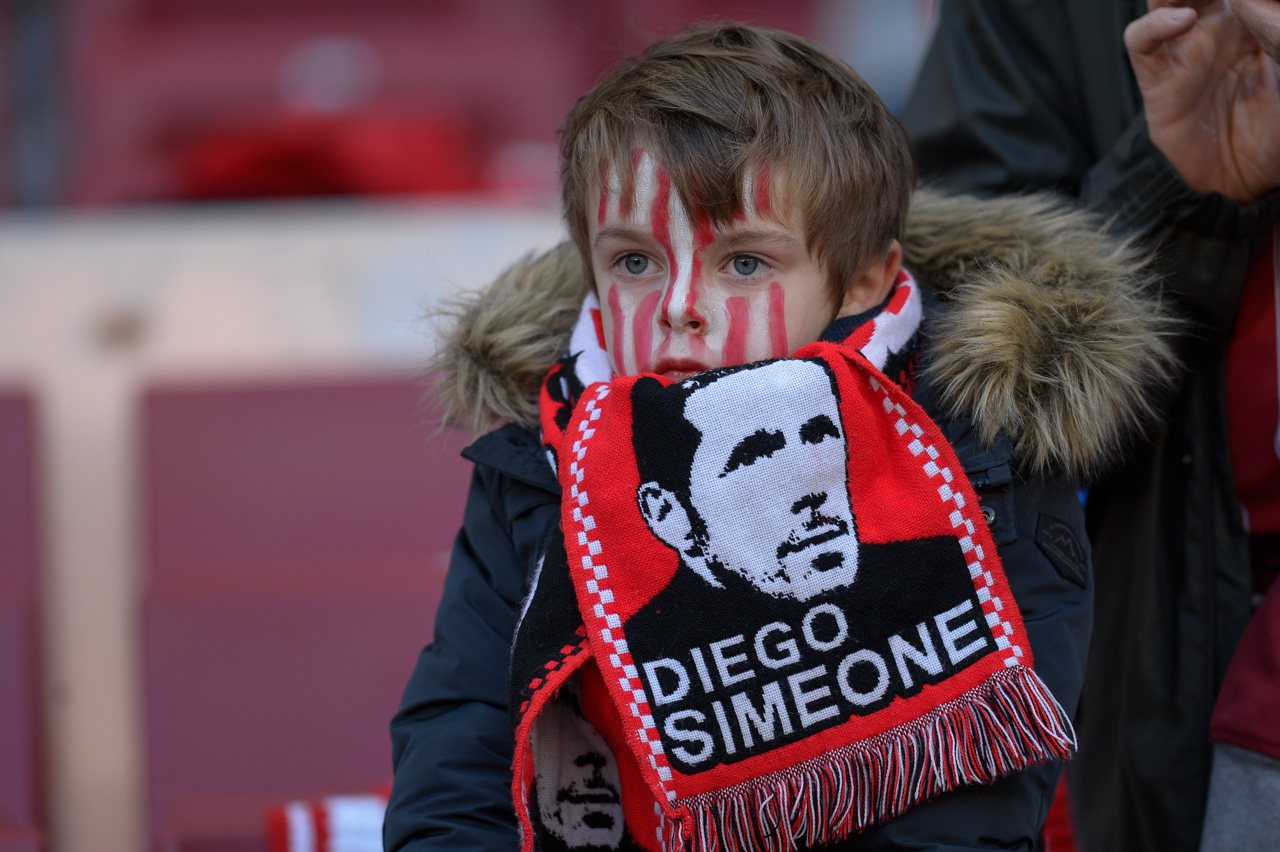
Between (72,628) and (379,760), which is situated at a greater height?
(72,628)

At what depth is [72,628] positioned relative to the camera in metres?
2.30

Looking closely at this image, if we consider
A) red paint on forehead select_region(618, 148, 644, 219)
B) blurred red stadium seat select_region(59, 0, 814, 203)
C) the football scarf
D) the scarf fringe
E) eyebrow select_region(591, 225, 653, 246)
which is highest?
blurred red stadium seat select_region(59, 0, 814, 203)

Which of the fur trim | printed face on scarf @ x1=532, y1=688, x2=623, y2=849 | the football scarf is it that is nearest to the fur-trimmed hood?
the fur trim

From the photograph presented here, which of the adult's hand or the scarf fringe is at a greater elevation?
the adult's hand

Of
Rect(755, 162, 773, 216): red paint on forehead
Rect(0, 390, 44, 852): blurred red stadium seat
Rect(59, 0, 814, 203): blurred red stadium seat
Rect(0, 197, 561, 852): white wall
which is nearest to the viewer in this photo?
Rect(755, 162, 773, 216): red paint on forehead

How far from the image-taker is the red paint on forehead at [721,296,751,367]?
1197 millimetres

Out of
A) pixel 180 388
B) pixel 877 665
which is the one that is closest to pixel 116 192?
pixel 180 388

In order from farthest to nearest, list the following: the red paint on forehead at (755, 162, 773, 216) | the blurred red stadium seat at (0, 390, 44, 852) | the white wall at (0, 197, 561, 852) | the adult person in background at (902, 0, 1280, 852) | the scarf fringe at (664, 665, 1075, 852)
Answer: the white wall at (0, 197, 561, 852) → the blurred red stadium seat at (0, 390, 44, 852) → the adult person in background at (902, 0, 1280, 852) → the red paint on forehead at (755, 162, 773, 216) → the scarf fringe at (664, 665, 1075, 852)

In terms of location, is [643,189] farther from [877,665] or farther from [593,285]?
[877,665]

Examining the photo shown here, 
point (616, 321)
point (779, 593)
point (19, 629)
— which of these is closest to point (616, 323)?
point (616, 321)

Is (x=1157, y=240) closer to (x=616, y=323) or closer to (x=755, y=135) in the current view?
(x=755, y=135)

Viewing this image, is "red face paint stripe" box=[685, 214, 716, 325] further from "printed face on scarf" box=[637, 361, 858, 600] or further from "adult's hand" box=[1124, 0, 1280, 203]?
"adult's hand" box=[1124, 0, 1280, 203]

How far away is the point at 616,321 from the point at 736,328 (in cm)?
13

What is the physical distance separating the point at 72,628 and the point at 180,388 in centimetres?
51
